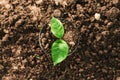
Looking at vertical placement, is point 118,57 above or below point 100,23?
below

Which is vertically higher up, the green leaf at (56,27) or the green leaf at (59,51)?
the green leaf at (56,27)

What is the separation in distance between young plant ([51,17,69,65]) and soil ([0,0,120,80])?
5 centimetres

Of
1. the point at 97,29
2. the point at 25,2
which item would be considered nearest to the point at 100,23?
the point at 97,29

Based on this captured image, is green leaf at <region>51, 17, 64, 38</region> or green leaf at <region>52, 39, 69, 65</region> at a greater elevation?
green leaf at <region>51, 17, 64, 38</region>

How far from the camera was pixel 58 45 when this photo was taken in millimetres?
1651

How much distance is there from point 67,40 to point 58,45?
71mm

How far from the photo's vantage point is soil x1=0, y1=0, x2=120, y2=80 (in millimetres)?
1675

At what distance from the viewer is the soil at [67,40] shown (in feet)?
5.49

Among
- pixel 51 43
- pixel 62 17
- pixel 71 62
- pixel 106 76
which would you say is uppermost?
pixel 62 17

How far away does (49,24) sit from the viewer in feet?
5.61

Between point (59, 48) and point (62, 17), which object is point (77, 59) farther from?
point (62, 17)

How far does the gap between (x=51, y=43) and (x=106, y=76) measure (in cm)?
34

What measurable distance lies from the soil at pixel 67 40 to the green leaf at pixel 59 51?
50 millimetres

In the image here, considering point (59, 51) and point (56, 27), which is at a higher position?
point (56, 27)
